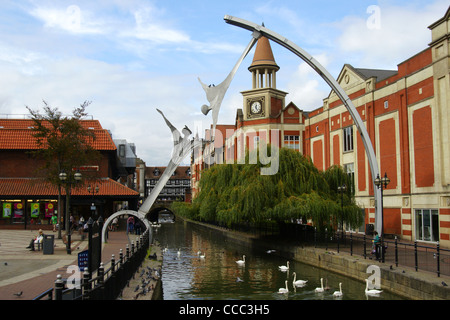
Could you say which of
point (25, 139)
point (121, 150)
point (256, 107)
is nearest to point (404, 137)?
point (256, 107)

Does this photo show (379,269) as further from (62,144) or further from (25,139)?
(25,139)

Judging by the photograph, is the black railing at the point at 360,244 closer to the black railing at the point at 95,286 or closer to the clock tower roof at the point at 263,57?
the black railing at the point at 95,286

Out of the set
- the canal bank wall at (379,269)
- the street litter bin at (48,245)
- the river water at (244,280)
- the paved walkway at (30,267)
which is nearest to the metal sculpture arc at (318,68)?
the canal bank wall at (379,269)

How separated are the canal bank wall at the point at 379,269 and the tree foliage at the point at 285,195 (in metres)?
2.27

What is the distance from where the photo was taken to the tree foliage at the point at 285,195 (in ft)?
84.0

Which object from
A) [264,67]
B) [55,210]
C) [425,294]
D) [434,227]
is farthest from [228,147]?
[425,294]

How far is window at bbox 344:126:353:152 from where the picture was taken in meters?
35.9

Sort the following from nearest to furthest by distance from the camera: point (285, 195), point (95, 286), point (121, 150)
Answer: point (95, 286) < point (285, 195) < point (121, 150)

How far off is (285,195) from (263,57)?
29987 millimetres

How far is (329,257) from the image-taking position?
21125 mm

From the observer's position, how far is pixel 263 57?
53.2 m

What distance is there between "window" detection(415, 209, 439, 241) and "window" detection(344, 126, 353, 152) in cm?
993

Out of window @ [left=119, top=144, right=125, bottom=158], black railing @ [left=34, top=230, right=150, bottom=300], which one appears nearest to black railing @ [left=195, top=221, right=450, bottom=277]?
black railing @ [left=34, top=230, right=150, bottom=300]
